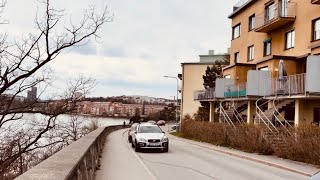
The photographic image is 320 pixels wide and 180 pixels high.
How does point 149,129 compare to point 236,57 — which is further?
point 236,57

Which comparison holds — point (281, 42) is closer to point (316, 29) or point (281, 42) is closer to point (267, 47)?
point (267, 47)

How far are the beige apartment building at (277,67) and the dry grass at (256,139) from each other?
120 cm

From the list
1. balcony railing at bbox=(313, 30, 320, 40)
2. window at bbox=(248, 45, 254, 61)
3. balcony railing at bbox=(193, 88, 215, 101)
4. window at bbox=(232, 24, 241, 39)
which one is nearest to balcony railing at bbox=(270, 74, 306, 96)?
balcony railing at bbox=(313, 30, 320, 40)

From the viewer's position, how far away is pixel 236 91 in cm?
3644

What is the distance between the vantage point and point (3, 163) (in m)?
17.6

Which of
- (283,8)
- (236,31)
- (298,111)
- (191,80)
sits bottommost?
(298,111)

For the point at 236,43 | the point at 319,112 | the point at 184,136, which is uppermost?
the point at 236,43

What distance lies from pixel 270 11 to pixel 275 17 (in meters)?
2.78

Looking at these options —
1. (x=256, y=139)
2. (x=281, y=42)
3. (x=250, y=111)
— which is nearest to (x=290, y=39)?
(x=281, y=42)

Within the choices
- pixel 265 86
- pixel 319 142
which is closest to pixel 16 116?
pixel 319 142

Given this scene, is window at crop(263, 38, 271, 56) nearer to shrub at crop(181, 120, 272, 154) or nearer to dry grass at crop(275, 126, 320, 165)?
shrub at crop(181, 120, 272, 154)

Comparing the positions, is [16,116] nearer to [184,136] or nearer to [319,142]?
[319,142]

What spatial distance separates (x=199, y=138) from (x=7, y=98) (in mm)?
19991

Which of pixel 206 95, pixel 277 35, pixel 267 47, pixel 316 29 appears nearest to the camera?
pixel 316 29
